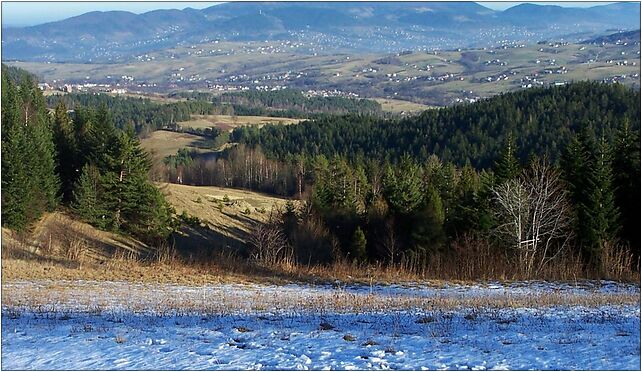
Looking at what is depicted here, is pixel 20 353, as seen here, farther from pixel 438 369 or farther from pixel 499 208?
pixel 499 208

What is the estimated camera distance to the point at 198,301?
13.6 m

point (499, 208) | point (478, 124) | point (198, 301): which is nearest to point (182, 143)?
point (478, 124)

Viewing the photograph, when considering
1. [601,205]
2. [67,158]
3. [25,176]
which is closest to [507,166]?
[601,205]

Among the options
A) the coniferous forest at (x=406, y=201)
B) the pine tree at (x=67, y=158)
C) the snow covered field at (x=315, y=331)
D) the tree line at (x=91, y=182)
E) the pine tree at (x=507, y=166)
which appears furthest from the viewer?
the pine tree at (x=67, y=158)

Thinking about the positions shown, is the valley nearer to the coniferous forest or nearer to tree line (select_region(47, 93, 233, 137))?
the coniferous forest

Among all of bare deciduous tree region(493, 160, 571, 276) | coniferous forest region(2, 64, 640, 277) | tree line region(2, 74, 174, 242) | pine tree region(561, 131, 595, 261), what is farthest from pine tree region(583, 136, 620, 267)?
tree line region(2, 74, 174, 242)

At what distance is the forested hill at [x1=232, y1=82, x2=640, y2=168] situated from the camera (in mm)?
119125

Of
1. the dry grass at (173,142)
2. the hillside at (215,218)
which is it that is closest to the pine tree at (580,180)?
the hillside at (215,218)

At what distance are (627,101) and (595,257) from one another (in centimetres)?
11019

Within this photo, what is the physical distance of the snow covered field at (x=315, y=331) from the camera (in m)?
8.38

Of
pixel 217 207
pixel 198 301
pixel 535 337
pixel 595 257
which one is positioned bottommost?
pixel 217 207

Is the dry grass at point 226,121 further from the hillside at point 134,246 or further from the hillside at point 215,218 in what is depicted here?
the hillside at point 215,218

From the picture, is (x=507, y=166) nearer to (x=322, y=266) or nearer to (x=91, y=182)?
(x=322, y=266)

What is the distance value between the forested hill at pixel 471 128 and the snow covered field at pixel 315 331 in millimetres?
102705
